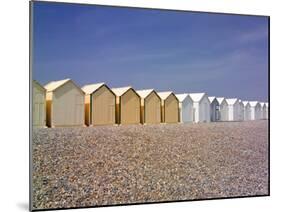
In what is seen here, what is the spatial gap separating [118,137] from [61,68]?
84 centimetres

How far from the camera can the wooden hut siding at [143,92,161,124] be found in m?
Result: 4.83

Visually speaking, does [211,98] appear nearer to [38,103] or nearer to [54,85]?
[54,85]

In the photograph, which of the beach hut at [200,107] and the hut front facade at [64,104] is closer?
the hut front facade at [64,104]

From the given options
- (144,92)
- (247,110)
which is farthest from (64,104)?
(247,110)

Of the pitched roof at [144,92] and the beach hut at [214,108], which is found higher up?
the pitched roof at [144,92]

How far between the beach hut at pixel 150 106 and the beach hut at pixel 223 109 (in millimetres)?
638

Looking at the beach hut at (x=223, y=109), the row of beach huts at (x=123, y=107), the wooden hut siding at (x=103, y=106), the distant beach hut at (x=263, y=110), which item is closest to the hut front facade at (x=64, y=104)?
the row of beach huts at (x=123, y=107)

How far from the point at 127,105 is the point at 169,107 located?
0.42m

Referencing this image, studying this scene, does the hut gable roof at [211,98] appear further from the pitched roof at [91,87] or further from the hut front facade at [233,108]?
the pitched roof at [91,87]

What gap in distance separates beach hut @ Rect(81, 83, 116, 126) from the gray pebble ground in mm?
86

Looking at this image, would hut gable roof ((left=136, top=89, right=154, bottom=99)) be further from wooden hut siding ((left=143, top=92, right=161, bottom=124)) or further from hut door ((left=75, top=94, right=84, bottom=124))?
hut door ((left=75, top=94, right=84, bottom=124))

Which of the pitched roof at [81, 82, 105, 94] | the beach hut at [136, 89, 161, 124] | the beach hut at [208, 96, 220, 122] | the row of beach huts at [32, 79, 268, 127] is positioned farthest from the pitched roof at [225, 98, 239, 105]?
the pitched roof at [81, 82, 105, 94]

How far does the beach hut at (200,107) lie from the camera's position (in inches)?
194

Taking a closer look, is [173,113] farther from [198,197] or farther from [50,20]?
[50,20]
